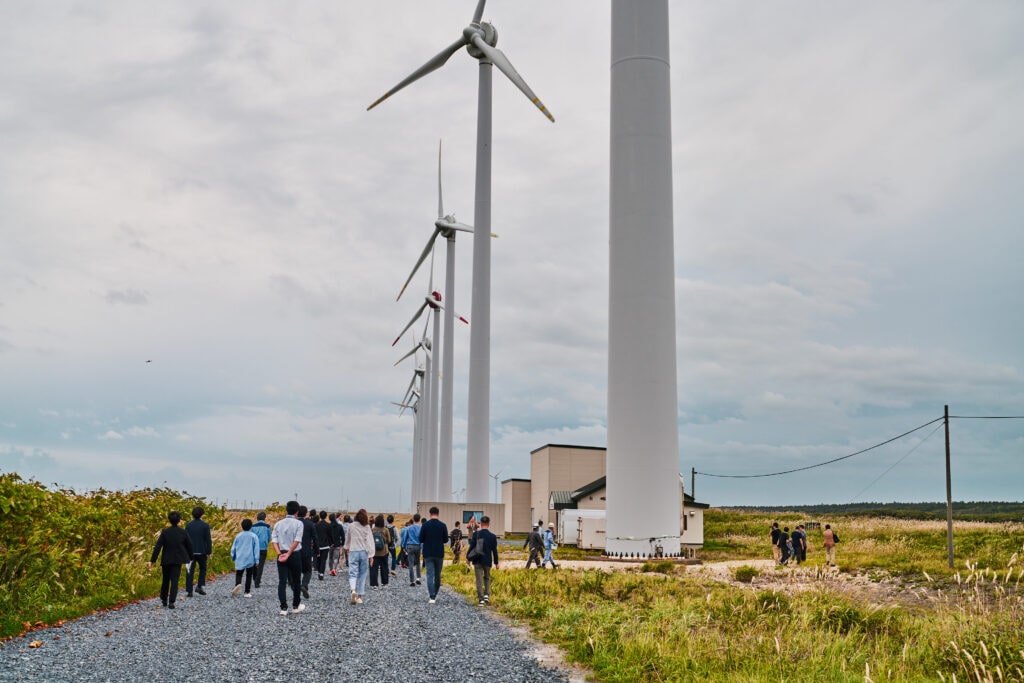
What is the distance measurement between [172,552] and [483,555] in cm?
676

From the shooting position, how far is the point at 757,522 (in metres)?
72.2

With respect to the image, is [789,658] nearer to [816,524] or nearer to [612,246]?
[612,246]

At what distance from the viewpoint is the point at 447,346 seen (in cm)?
6981

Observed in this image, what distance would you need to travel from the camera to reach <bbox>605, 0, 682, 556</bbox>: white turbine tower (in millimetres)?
28000

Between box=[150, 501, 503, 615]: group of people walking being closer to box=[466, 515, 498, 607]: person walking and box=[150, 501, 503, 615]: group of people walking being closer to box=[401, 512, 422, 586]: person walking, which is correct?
box=[466, 515, 498, 607]: person walking

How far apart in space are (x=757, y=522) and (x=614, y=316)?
50339 mm

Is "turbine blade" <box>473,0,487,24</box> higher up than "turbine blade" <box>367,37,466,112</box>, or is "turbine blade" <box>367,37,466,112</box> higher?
"turbine blade" <box>473,0,487,24</box>

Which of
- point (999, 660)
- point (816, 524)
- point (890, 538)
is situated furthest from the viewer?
point (816, 524)

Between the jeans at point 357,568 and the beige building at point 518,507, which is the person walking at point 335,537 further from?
the beige building at point 518,507

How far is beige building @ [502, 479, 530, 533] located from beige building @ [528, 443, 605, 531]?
5.47 meters

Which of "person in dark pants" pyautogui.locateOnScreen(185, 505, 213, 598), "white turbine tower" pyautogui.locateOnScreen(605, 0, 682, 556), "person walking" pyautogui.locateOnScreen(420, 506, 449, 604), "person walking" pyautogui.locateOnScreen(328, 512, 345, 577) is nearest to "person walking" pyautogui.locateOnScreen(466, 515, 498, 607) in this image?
"person walking" pyautogui.locateOnScreen(420, 506, 449, 604)

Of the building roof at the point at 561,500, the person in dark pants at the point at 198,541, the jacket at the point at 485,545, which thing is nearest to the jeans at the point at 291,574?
the person in dark pants at the point at 198,541

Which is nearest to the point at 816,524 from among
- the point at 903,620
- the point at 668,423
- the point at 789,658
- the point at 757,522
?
the point at 757,522

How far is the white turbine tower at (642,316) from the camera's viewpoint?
28000 mm
